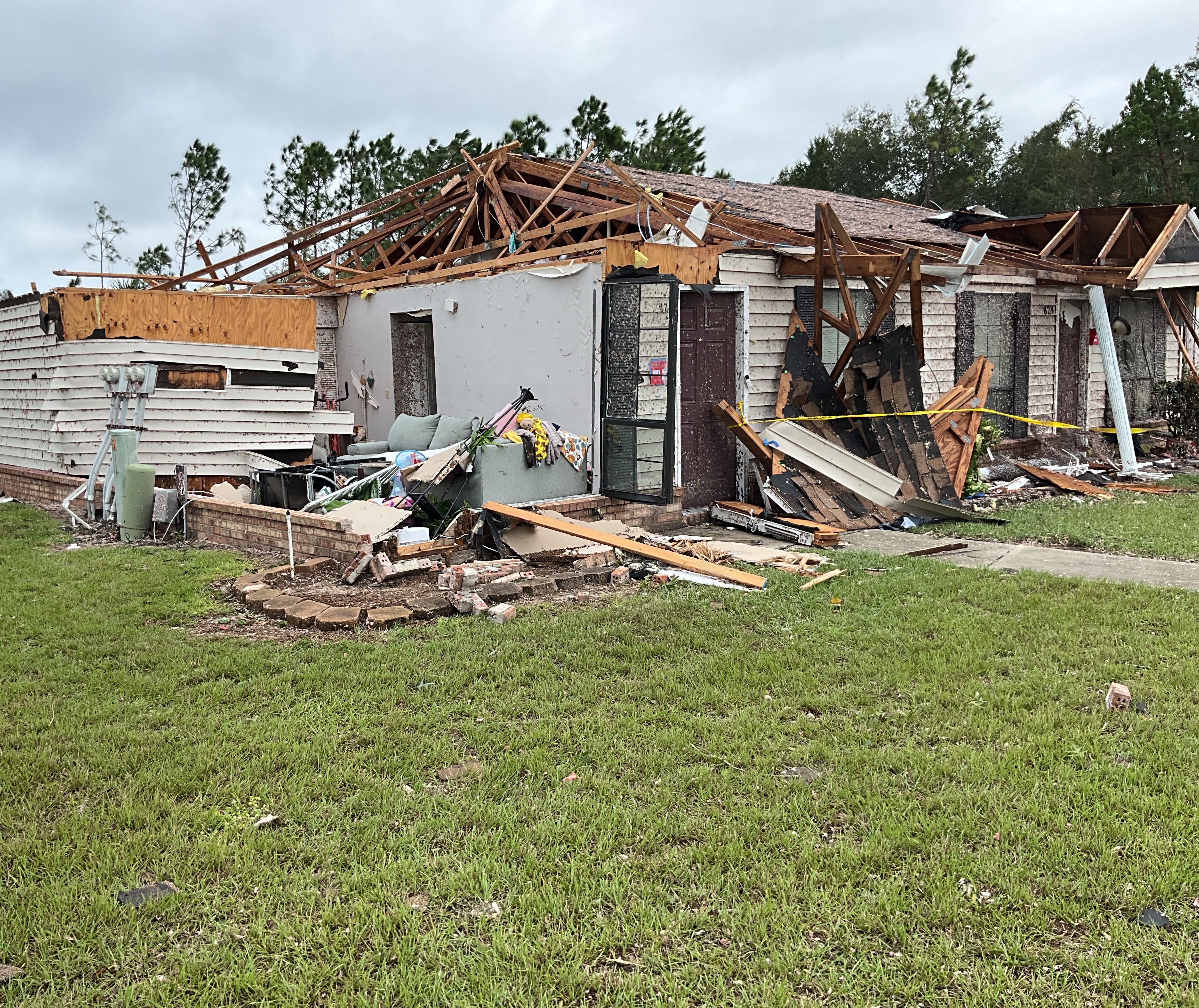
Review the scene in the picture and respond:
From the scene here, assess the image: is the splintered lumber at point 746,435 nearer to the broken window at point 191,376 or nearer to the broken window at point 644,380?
the broken window at point 644,380

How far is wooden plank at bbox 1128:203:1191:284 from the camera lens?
12.6 m

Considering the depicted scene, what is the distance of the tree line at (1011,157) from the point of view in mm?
32906

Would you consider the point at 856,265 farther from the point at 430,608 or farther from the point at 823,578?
the point at 430,608

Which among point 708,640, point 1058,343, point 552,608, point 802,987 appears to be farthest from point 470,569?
point 1058,343

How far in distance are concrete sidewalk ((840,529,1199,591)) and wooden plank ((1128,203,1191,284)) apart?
21.1 ft

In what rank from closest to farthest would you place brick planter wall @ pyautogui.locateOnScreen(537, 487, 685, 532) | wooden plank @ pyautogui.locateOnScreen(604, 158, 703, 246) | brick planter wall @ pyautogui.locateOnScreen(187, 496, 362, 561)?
brick planter wall @ pyautogui.locateOnScreen(187, 496, 362, 561), brick planter wall @ pyautogui.locateOnScreen(537, 487, 685, 532), wooden plank @ pyautogui.locateOnScreen(604, 158, 703, 246)

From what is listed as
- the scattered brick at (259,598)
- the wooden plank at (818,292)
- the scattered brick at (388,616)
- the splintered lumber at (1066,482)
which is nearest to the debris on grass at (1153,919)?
the scattered brick at (388,616)

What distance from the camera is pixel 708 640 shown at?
5.52 meters

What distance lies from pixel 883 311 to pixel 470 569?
5.48 metres

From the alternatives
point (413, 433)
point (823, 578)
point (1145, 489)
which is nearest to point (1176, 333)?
point (1145, 489)

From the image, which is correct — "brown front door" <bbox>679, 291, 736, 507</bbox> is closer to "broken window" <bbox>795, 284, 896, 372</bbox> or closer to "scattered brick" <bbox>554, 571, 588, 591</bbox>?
"broken window" <bbox>795, 284, 896, 372</bbox>

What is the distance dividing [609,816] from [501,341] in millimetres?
8199

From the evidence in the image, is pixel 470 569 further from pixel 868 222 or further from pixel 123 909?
pixel 868 222

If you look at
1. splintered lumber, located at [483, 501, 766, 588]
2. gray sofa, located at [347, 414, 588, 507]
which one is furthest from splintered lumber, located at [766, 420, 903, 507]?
splintered lumber, located at [483, 501, 766, 588]
